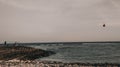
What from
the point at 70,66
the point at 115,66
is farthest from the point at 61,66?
the point at 115,66

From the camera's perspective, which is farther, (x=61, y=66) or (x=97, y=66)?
(x=61, y=66)

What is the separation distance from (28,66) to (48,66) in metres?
2.32

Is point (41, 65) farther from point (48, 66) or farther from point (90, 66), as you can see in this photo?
point (90, 66)

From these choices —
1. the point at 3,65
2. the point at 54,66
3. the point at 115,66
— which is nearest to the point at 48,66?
the point at 54,66

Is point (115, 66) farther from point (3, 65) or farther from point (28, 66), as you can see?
point (3, 65)

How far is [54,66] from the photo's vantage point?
95.3 ft

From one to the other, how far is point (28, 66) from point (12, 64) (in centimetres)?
223

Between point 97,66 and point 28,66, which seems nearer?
point 97,66

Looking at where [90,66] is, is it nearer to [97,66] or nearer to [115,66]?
[97,66]

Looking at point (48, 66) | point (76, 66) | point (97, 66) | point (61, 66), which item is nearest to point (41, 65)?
point (48, 66)

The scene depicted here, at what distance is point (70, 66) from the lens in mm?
27375

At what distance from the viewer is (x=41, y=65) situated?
96.3 ft

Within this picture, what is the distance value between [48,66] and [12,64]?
153 inches

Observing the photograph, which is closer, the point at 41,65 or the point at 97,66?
the point at 97,66
